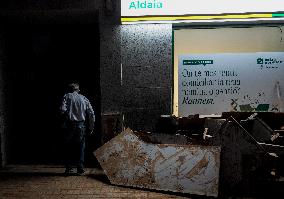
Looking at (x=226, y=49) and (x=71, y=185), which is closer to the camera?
(x=71, y=185)

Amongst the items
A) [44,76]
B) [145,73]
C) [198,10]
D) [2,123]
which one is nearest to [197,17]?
[198,10]

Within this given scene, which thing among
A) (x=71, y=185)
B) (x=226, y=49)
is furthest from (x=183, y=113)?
(x=71, y=185)

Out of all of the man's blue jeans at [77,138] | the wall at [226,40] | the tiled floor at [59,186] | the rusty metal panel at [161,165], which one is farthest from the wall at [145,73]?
the tiled floor at [59,186]

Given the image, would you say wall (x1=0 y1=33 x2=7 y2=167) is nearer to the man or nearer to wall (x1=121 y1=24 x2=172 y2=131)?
the man

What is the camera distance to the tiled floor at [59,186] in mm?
6023

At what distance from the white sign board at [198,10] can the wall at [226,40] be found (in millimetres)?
630

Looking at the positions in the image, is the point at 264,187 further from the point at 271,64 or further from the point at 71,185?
the point at 71,185

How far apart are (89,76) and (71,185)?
316 centimetres

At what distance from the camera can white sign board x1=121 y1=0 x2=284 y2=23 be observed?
7.19m

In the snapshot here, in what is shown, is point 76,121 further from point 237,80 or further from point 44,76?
point 237,80

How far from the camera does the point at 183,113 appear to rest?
7.96m

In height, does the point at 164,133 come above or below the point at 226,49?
below

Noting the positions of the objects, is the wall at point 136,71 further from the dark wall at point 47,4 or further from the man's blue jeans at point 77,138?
the man's blue jeans at point 77,138

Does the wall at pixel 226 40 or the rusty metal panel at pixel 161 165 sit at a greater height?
the wall at pixel 226 40
